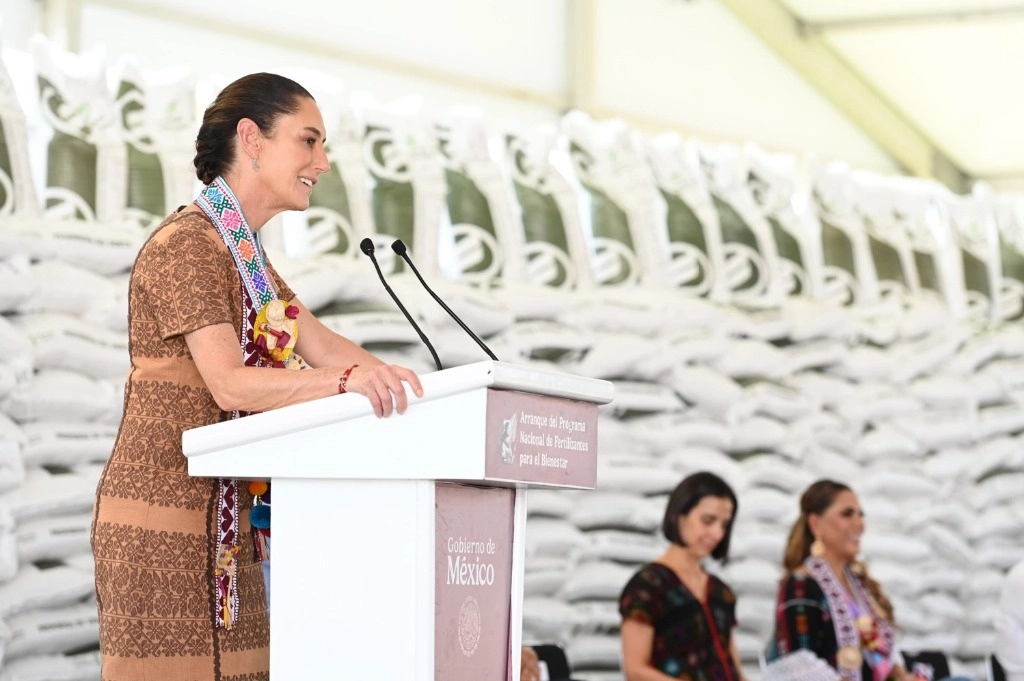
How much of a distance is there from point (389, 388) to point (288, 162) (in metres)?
0.35

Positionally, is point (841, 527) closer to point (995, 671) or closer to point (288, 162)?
point (995, 671)

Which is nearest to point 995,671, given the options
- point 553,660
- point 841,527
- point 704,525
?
point 841,527

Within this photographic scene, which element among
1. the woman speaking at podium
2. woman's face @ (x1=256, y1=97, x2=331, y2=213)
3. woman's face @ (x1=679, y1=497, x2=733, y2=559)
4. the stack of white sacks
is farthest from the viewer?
woman's face @ (x1=679, y1=497, x2=733, y2=559)

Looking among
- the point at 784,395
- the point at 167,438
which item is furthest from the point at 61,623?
the point at 784,395

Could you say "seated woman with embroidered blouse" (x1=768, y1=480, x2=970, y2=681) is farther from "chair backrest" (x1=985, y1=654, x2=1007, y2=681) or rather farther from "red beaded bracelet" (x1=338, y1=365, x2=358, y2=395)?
"red beaded bracelet" (x1=338, y1=365, x2=358, y2=395)

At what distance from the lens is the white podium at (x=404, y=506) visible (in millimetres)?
1455

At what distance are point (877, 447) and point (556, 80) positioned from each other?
1493 millimetres

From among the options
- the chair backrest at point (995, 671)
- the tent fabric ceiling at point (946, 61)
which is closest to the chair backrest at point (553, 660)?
the chair backrest at point (995, 671)

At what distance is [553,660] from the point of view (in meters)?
3.31

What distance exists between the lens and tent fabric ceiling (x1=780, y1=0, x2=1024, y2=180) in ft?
17.4

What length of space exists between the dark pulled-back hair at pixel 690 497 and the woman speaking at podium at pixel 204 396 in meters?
1.95

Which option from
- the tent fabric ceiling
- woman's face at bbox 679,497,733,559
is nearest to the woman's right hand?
woman's face at bbox 679,497,733,559

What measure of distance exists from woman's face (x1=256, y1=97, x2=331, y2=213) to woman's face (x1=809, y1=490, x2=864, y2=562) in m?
2.37

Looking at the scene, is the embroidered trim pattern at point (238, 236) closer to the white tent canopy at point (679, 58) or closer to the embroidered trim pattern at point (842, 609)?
the white tent canopy at point (679, 58)
